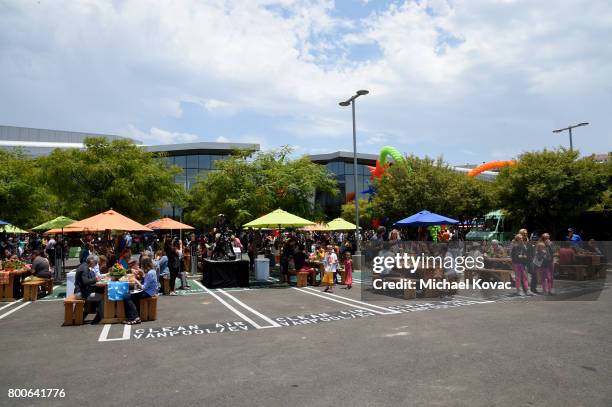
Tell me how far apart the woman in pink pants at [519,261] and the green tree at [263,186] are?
10.1 m

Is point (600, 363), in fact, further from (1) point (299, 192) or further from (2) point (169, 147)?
(2) point (169, 147)

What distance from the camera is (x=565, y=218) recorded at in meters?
21.7

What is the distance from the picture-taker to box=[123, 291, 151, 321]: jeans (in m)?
9.40

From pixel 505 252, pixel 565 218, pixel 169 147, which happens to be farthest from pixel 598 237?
pixel 169 147

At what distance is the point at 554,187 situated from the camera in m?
21.0

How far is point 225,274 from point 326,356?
9181 mm

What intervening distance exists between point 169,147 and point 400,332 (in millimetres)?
47768

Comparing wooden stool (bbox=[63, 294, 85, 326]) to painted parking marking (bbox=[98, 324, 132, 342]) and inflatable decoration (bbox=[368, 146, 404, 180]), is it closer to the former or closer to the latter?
painted parking marking (bbox=[98, 324, 132, 342])

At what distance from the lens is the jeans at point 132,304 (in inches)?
370

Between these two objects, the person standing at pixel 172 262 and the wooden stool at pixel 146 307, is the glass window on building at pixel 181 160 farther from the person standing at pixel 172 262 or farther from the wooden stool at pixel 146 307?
the wooden stool at pixel 146 307

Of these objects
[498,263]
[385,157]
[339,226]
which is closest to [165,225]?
[339,226]

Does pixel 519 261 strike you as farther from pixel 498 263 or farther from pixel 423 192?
pixel 423 192

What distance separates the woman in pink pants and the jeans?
9.68m

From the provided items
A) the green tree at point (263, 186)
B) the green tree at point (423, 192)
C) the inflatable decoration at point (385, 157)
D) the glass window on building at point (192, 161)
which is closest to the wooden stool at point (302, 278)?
the green tree at point (263, 186)
